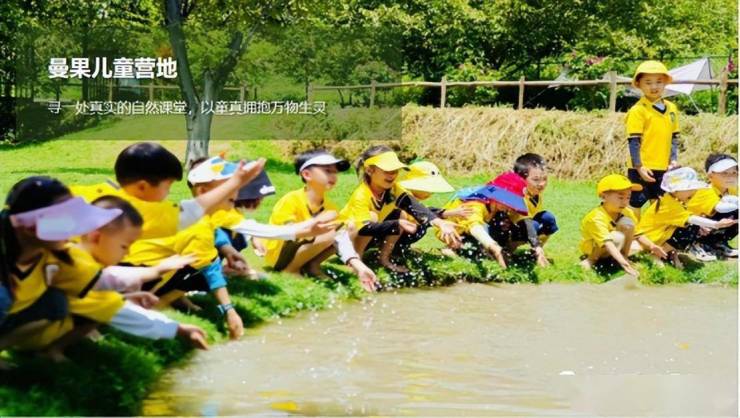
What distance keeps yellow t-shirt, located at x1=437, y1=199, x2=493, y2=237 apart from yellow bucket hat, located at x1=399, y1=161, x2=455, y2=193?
16 centimetres

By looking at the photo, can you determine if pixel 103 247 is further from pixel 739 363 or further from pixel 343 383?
pixel 739 363

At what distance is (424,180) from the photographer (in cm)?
884

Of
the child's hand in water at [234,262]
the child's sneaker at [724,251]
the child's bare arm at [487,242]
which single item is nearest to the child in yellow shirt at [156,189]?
the child's hand in water at [234,262]

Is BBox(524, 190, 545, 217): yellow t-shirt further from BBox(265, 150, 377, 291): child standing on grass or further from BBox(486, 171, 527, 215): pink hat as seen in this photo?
BBox(265, 150, 377, 291): child standing on grass

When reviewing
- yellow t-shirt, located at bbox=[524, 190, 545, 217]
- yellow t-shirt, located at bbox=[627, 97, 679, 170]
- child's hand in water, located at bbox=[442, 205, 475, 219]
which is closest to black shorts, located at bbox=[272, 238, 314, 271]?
child's hand in water, located at bbox=[442, 205, 475, 219]

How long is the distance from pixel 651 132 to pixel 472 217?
2074 mm

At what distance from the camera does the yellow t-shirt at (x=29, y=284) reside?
4.57 m

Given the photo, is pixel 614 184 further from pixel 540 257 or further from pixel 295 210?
pixel 295 210

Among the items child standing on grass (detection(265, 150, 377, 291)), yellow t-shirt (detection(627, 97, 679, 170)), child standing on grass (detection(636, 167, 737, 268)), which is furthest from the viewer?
yellow t-shirt (detection(627, 97, 679, 170))


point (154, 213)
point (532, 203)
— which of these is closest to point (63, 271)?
point (154, 213)

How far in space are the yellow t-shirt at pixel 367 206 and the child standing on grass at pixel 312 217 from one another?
10.2 inches

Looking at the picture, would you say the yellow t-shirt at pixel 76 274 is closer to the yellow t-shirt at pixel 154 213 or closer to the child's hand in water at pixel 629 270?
the yellow t-shirt at pixel 154 213

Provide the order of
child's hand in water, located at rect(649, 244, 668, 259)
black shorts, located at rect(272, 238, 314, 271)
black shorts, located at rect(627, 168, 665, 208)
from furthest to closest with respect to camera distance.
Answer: black shorts, located at rect(627, 168, 665, 208) < child's hand in water, located at rect(649, 244, 668, 259) < black shorts, located at rect(272, 238, 314, 271)

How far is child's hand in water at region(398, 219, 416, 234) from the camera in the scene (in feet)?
26.4
